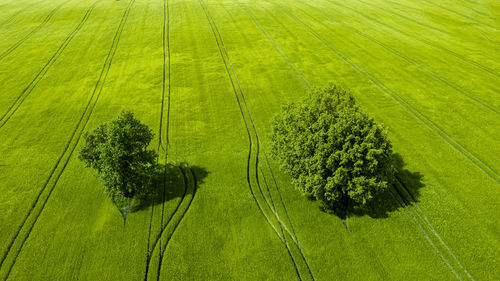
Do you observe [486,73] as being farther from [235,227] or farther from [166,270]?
[166,270]

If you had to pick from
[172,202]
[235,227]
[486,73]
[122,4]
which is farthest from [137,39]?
[486,73]

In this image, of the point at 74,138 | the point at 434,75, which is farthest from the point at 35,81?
the point at 434,75

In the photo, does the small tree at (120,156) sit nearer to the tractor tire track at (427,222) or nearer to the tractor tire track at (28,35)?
the tractor tire track at (427,222)

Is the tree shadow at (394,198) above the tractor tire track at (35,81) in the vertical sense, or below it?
below

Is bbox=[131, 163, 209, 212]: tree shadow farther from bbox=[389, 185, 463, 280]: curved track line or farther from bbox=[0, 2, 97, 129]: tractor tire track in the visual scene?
bbox=[0, 2, 97, 129]: tractor tire track

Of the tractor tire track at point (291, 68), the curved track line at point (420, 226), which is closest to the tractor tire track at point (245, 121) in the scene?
the tractor tire track at point (291, 68)

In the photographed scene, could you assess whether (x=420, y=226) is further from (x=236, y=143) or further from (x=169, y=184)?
(x=169, y=184)
